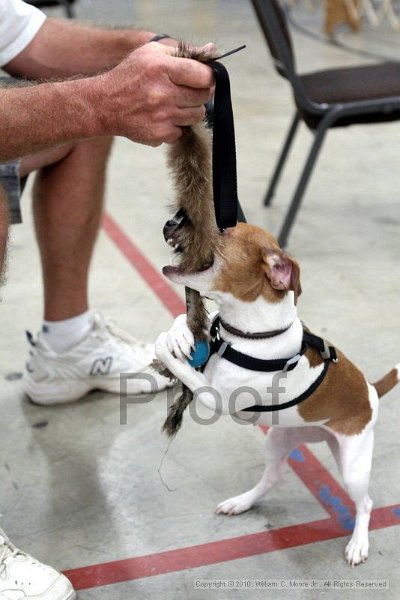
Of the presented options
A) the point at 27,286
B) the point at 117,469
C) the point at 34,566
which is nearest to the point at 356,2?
the point at 27,286

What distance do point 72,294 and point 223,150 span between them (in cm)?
83

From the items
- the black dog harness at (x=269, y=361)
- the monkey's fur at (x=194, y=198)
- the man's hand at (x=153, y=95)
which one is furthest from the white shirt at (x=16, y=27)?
the black dog harness at (x=269, y=361)

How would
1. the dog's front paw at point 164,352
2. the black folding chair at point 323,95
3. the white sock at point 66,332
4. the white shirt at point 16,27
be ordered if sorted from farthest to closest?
the black folding chair at point 323,95 → the white sock at point 66,332 → the white shirt at point 16,27 → the dog's front paw at point 164,352

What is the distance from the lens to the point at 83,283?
185 centimetres

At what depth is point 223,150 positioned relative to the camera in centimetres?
110

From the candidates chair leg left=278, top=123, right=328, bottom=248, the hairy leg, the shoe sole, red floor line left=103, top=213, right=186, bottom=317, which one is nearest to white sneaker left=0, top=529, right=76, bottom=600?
the shoe sole

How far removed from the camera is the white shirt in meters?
1.72

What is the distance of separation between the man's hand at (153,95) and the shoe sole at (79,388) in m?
0.80

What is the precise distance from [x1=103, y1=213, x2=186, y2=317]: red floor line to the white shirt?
0.79 metres

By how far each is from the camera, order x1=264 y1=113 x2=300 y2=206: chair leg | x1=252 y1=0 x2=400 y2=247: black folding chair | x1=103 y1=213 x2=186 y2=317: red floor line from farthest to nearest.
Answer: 1. x1=264 y1=113 x2=300 y2=206: chair leg
2. x1=252 y1=0 x2=400 y2=247: black folding chair
3. x1=103 y1=213 x2=186 y2=317: red floor line

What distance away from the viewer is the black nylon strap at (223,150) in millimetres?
1094

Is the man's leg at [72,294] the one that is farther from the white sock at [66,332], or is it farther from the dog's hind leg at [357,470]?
the dog's hind leg at [357,470]

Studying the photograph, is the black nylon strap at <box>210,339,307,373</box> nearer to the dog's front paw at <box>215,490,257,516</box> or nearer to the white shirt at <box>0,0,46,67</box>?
the dog's front paw at <box>215,490,257,516</box>

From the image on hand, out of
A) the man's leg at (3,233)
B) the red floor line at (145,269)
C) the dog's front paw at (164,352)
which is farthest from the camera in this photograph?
the red floor line at (145,269)
